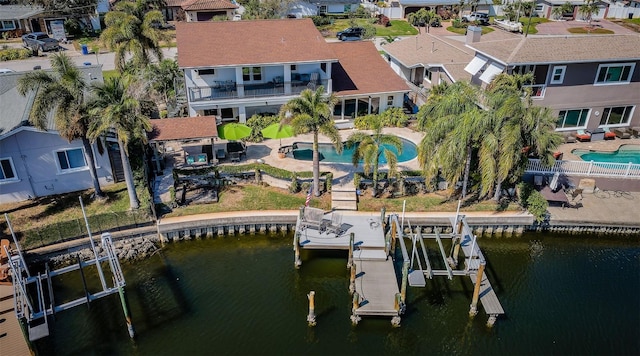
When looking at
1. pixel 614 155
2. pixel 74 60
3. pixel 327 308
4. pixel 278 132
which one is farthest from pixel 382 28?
pixel 327 308

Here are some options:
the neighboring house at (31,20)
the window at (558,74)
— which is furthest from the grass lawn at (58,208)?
the neighboring house at (31,20)

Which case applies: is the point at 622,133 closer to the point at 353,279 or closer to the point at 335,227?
the point at 335,227

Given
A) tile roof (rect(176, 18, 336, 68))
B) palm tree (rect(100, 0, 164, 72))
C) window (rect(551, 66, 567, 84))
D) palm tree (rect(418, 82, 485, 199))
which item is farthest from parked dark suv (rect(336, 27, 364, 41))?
palm tree (rect(418, 82, 485, 199))

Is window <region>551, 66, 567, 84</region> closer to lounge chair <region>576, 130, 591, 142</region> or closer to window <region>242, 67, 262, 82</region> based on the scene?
lounge chair <region>576, 130, 591, 142</region>

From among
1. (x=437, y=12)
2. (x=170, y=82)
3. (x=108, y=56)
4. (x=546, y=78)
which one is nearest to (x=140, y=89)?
(x=170, y=82)

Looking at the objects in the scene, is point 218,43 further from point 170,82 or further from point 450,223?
point 450,223

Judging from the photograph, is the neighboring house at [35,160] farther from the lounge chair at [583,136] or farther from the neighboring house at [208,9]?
the neighboring house at [208,9]

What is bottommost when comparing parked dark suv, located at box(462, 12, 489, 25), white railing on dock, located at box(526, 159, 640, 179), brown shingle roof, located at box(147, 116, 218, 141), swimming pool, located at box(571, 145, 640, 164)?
swimming pool, located at box(571, 145, 640, 164)
